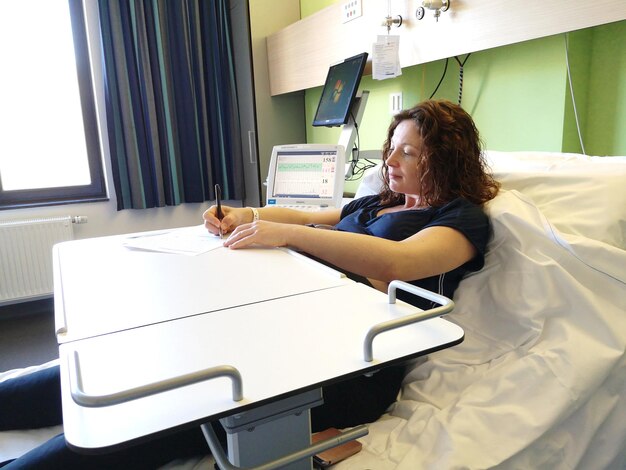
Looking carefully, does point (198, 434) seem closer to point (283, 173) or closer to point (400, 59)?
point (283, 173)

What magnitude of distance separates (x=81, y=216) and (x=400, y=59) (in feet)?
7.05

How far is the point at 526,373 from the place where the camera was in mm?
868

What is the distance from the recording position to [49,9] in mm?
2820

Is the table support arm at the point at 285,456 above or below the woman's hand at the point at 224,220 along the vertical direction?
below

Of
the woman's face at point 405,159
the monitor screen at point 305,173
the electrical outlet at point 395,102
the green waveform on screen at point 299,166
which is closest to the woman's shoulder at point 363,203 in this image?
the woman's face at point 405,159

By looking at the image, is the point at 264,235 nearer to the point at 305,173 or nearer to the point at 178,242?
the point at 178,242

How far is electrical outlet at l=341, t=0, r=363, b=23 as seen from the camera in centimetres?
211

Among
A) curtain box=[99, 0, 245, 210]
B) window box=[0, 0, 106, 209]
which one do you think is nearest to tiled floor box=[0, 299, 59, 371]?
window box=[0, 0, 106, 209]

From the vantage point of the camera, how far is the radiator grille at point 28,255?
268cm

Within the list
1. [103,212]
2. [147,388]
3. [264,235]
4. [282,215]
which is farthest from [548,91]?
[103,212]

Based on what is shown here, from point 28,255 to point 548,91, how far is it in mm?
2789

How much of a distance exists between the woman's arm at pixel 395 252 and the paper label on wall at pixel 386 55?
1053 mm

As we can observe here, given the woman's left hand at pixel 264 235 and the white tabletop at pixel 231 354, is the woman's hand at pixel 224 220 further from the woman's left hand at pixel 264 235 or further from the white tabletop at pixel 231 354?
the white tabletop at pixel 231 354

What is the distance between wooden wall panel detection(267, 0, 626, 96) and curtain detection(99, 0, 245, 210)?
0.44 meters
